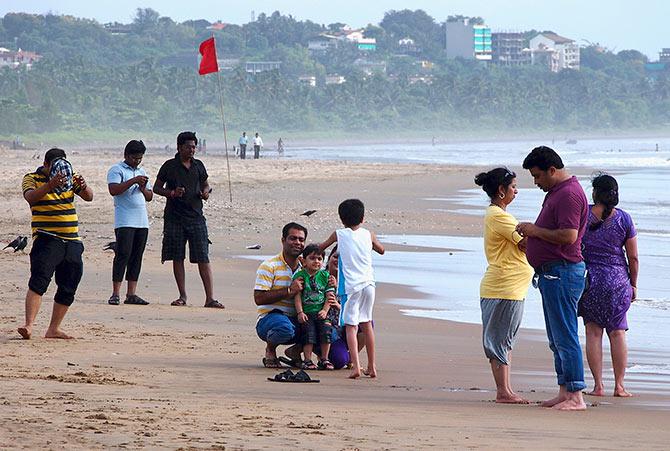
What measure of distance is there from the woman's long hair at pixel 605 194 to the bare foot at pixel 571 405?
1158 millimetres

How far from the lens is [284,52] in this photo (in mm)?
156750

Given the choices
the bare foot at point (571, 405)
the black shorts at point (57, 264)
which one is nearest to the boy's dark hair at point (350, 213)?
the bare foot at point (571, 405)

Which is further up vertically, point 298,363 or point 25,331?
point 25,331

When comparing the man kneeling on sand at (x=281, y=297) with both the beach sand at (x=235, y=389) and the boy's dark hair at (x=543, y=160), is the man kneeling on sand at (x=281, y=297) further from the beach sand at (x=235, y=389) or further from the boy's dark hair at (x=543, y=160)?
the boy's dark hair at (x=543, y=160)

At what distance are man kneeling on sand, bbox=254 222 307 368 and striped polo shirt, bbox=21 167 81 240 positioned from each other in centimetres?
142

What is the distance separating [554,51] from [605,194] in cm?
18033

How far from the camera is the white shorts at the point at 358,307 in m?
7.68

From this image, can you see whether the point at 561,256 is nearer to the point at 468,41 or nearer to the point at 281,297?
the point at 281,297

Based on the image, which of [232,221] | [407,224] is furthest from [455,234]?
[232,221]

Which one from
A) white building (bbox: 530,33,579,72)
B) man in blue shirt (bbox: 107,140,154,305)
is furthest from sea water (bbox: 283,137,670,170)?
white building (bbox: 530,33,579,72)

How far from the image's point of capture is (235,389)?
6.87 metres

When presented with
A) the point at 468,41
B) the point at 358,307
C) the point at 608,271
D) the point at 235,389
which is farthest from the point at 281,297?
the point at 468,41

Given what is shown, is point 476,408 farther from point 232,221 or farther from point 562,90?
point 562,90

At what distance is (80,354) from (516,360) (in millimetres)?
2805
